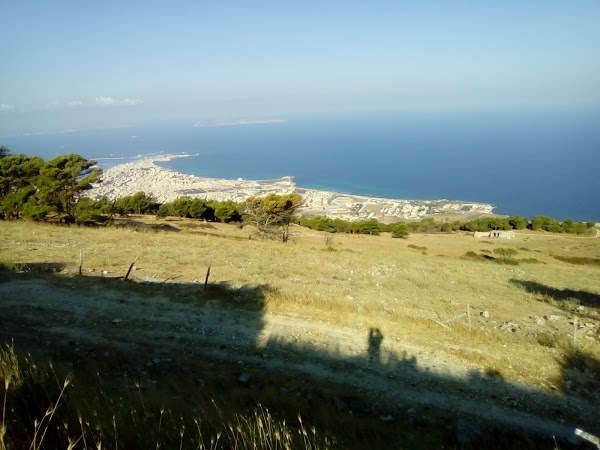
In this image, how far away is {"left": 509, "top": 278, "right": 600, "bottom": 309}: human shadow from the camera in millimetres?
20328

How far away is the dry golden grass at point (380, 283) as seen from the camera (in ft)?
40.3

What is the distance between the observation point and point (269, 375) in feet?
30.3

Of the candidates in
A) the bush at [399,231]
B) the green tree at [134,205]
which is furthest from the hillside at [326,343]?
the green tree at [134,205]

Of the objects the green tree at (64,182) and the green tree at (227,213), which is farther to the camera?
the green tree at (227,213)

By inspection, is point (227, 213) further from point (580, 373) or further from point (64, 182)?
point (580, 373)

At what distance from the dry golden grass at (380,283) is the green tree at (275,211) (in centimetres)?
859

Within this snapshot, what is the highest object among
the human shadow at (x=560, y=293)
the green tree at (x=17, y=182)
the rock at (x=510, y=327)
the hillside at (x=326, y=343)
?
the green tree at (x=17, y=182)

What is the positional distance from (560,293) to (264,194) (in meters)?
85.9

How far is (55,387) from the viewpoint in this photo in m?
4.33

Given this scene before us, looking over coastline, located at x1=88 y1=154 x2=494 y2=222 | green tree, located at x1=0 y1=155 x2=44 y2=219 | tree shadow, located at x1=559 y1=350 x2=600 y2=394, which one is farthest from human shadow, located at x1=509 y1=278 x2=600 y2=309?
coastline, located at x1=88 y1=154 x2=494 y2=222

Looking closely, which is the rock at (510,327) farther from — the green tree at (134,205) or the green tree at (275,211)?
the green tree at (134,205)

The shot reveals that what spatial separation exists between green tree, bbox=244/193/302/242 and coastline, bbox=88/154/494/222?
4327cm

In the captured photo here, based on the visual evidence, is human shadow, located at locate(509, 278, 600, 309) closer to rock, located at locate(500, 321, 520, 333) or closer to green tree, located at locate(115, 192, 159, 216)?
rock, located at locate(500, 321, 520, 333)

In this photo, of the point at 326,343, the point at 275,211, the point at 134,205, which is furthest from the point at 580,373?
the point at 134,205
